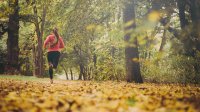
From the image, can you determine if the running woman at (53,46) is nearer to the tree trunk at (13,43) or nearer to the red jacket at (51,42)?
the red jacket at (51,42)

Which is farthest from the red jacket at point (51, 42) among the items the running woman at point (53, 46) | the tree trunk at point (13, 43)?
the tree trunk at point (13, 43)

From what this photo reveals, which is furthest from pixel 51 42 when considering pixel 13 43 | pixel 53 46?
pixel 13 43

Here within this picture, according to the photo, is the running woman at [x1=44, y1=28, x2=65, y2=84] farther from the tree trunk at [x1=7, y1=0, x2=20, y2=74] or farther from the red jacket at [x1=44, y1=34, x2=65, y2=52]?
the tree trunk at [x1=7, y1=0, x2=20, y2=74]

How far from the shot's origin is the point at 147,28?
500cm

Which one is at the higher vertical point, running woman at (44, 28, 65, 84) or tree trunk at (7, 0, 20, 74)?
tree trunk at (7, 0, 20, 74)

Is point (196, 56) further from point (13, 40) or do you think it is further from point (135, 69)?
point (13, 40)

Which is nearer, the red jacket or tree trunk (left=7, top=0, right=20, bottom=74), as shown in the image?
the red jacket

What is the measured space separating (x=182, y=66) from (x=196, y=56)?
1125 millimetres

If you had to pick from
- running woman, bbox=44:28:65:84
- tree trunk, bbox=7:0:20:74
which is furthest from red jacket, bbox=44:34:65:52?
tree trunk, bbox=7:0:20:74

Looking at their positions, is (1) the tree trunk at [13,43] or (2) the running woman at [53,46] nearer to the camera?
(2) the running woman at [53,46]

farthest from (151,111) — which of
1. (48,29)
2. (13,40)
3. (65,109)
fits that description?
(48,29)

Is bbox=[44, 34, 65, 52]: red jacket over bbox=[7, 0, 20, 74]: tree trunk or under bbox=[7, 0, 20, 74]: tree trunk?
under

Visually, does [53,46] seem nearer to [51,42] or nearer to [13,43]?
[51,42]

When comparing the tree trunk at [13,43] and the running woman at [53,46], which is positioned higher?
the tree trunk at [13,43]
